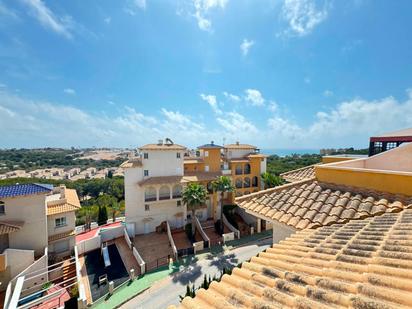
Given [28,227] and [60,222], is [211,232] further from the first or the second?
[28,227]

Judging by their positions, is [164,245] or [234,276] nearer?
[234,276]

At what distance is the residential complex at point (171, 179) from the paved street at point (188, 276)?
9175mm

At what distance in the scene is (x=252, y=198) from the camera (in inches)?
293

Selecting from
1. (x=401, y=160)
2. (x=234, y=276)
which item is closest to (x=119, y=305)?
(x=234, y=276)

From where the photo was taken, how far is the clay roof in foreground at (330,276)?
82.2 inches

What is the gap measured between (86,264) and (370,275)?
85.4 feet

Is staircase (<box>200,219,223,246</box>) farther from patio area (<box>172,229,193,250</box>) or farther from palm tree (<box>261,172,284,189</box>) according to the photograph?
palm tree (<box>261,172,284,189</box>)

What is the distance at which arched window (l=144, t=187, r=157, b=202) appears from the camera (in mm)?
27347

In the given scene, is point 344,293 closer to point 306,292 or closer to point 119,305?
point 306,292

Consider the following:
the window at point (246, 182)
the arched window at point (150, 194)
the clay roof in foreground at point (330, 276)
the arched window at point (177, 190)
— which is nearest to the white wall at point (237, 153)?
the window at point (246, 182)

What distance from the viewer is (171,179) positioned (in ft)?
91.2

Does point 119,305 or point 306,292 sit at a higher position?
point 306,292

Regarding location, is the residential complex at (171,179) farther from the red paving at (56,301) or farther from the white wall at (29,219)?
the red paving at (56,301)

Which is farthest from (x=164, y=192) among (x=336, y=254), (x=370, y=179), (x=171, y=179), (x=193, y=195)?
Result: (x=336, y=254)
